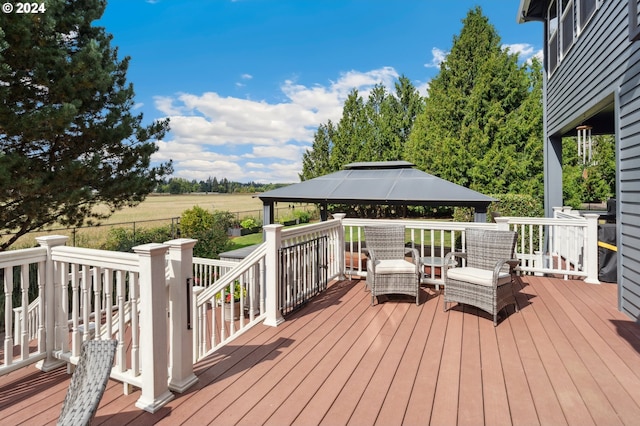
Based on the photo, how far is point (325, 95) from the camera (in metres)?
28.5

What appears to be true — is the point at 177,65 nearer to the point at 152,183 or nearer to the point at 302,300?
the point at 152,183

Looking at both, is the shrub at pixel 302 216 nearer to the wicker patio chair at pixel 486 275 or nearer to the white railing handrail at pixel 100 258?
the wicker patio chair at pixel 486 275

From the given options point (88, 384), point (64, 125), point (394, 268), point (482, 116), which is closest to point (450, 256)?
point (394, 268)

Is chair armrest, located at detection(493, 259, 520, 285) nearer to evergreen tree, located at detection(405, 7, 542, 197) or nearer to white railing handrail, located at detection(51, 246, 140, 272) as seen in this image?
white railing handrail, located at detection(51, 246, 140, 272)

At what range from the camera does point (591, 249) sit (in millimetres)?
5168

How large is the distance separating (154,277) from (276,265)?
65.3 inches

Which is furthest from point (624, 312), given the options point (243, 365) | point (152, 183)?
point (152, 183)

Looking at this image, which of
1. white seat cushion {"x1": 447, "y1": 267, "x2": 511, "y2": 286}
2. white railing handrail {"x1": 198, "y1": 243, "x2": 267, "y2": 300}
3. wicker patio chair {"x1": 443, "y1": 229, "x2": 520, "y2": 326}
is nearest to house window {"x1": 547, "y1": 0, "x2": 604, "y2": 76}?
wicker patio chair {"x1": 443, "y1": 229, "x2": 520, "y2": 326}

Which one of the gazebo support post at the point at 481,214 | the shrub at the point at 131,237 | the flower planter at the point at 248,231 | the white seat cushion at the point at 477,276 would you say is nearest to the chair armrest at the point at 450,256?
the white seat cushion at the point at 477,276

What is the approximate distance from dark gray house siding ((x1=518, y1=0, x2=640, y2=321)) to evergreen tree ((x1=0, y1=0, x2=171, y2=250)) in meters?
8.43

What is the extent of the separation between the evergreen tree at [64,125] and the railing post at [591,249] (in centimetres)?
895

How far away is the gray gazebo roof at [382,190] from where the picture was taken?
568cm

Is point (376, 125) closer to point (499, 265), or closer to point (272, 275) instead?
point (499, 265)

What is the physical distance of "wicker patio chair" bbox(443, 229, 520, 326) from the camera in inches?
145
